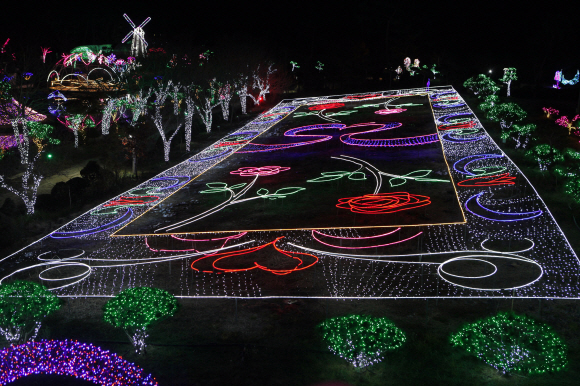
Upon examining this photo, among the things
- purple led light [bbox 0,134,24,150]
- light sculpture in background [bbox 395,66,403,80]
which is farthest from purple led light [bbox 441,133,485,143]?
light sculpture in background [bbox 395,66,403,80]

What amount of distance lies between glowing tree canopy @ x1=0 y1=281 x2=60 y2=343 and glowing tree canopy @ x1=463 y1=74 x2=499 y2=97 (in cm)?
3508

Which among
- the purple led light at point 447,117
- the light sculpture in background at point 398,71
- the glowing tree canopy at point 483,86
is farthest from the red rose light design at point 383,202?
the light sculpture in background at point 398,71

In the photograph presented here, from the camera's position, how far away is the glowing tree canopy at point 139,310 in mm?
8617

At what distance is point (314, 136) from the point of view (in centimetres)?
2980

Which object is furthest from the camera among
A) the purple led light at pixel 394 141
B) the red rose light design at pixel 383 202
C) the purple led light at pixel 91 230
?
the purple led light at pixel 394 141

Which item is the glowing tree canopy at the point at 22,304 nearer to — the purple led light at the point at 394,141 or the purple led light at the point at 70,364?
the purple led light at the point at 70,364

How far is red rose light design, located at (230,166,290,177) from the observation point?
22.2 metres

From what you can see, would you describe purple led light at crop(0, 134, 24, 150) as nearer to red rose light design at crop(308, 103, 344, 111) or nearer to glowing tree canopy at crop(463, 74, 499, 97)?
red rose light design at crop(308, 103, 344, 111)

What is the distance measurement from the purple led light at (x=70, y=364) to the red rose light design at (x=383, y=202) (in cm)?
1016

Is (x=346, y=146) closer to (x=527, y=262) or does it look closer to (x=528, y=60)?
(x=527, y=262)

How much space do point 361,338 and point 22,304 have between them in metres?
6.29

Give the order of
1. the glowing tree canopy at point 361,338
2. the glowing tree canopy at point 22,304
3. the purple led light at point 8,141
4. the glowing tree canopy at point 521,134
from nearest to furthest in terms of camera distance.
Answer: the glowing tree canopy at point 361,338 < the glowing tree canopy at point 22,304 < the glowing tree canopy at point 521,134 < the purple led light at point 8,141

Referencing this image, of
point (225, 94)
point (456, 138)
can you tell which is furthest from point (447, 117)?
point (225, 94)

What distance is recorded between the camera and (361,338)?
7.80 meters
